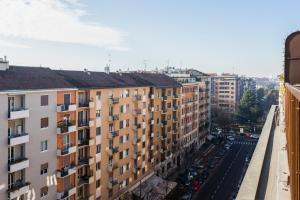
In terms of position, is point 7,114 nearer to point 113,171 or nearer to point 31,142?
point 31,142

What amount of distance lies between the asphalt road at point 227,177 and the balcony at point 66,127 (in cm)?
2589

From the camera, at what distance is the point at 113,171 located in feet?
152

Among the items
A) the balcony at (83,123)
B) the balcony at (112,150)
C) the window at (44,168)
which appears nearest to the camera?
the window at (44,168)

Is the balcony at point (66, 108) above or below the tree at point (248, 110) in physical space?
above

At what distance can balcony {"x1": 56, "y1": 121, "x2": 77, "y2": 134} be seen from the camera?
3516 cm

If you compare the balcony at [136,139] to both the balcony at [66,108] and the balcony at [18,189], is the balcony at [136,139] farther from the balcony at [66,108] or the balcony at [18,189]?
the balcony at [18,189]

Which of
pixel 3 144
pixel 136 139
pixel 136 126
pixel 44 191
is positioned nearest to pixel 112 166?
pixel 136 139

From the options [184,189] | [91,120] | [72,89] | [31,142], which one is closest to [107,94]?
[91,120]

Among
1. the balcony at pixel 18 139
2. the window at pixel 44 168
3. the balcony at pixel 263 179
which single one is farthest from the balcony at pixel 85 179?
the balcony at pixel 263 179

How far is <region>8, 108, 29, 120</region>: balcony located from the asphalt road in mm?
32463

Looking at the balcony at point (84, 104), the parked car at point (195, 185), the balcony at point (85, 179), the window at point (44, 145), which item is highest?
the balcony at point (84, 104)

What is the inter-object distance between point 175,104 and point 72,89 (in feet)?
114

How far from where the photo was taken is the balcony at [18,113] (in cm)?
2923

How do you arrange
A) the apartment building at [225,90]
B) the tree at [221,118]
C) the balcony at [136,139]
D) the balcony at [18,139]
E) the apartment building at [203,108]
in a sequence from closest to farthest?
the balcony at [18,139] → the balcony at [136,139] → the apartment building at [203,108] → the tree at [221,118] → the apartment building at [225,90]
